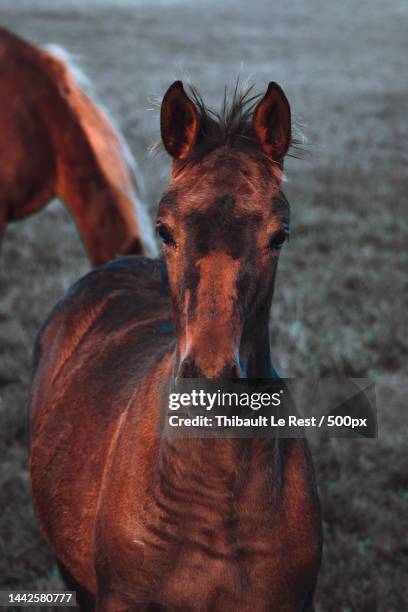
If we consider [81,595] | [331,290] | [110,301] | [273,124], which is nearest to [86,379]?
[110,301]

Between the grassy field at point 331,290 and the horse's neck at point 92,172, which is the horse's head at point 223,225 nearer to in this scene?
the grassy field at point 331,290

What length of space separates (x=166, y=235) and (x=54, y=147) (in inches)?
134

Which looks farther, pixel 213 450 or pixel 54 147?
pixel 54 147

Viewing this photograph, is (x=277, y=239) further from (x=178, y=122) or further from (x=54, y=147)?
(x=54, y=147)

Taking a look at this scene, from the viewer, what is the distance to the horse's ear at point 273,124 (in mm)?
1959

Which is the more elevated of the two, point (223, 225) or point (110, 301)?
point (223, 225)

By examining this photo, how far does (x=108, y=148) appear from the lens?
482 centimetres

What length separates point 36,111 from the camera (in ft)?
16.9

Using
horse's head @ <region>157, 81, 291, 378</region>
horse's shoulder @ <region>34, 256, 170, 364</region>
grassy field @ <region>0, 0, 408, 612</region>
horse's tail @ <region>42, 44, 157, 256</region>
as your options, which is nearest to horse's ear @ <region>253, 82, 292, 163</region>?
horse's head @ <region>157, 81, 291, 378</region>

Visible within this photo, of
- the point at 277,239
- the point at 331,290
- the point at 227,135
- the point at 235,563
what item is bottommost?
the point at 331,290

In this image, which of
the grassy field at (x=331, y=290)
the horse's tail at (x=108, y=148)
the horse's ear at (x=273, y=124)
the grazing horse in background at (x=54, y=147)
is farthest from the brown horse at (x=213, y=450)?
the grazing horse in background at (x=54, y=147)

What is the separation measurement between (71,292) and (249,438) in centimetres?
129

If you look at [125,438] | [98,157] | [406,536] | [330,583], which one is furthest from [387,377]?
[125,438]

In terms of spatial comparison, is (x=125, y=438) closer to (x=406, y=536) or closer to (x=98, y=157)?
(x=406, y=536)
